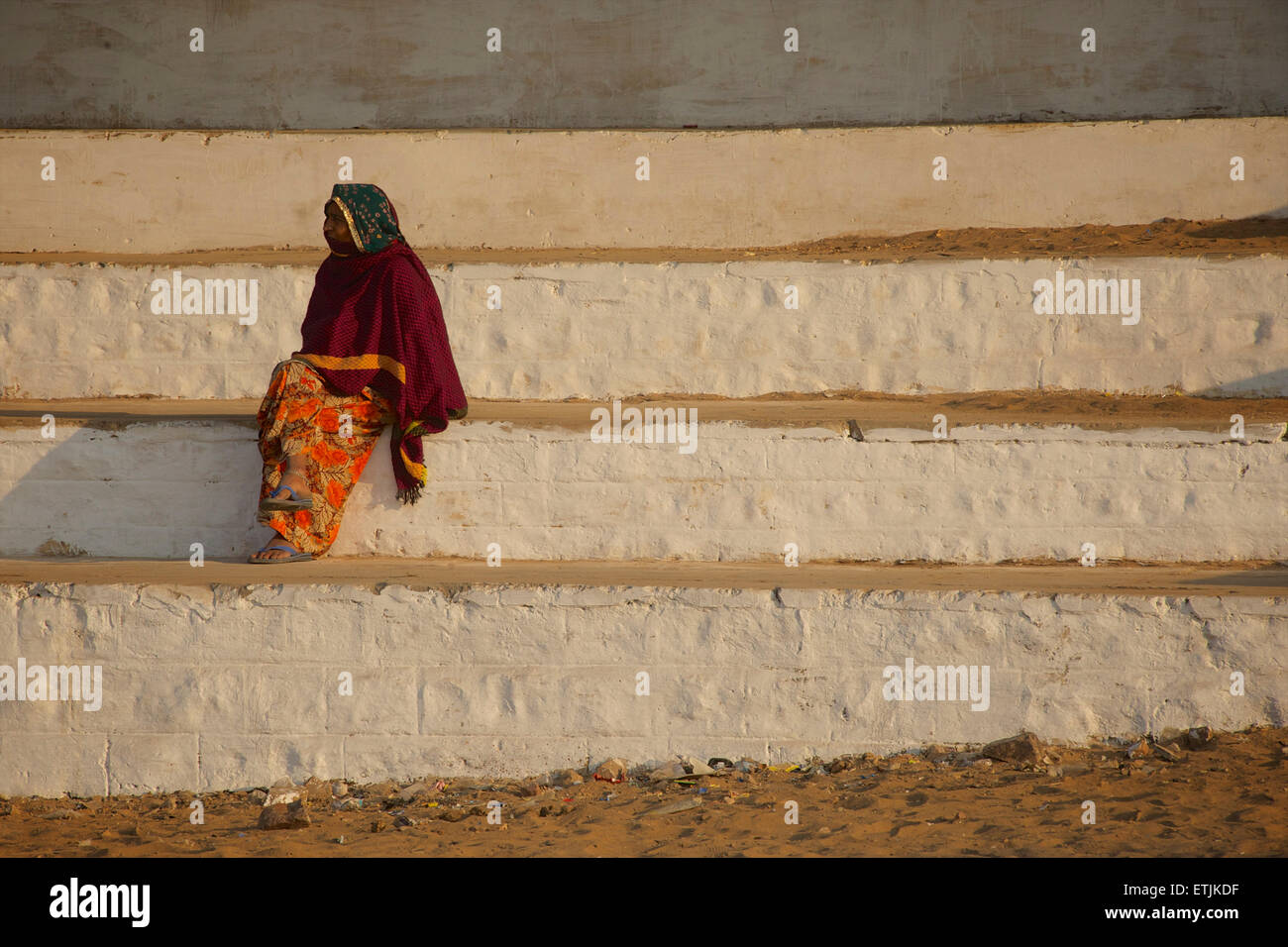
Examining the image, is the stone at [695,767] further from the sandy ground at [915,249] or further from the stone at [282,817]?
the sandy ground at [915,249]

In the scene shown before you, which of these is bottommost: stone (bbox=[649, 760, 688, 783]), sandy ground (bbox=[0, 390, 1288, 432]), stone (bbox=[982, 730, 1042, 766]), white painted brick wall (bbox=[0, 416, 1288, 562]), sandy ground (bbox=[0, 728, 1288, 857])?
→ sandy ground (bbox=[0, 728, 1288, 857])

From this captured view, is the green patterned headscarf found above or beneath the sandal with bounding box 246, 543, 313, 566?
above

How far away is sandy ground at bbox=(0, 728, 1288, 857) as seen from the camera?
10.4ft

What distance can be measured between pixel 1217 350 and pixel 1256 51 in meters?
3.27

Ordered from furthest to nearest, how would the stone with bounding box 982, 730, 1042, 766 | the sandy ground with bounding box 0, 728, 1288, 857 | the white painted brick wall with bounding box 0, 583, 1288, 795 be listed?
the white painted brick wall with bounding box 0, 583, 1288, 795
the stone with bounding box 982, 730, 1042, 766
the sandy ground with bounding box 0, 728, 1288, 857

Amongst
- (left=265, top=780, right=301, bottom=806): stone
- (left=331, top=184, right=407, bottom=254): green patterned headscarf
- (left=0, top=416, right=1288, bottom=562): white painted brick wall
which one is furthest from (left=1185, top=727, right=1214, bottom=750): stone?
(left=331, top=184, right=407, bottom=254): green patterned headscarf

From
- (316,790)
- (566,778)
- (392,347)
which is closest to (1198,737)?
(566,778)

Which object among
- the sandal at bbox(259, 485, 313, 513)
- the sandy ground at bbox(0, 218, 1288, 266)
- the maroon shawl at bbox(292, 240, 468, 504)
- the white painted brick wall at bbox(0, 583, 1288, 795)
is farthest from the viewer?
the sandy ground at bbox(0, 218, 1288, 266)

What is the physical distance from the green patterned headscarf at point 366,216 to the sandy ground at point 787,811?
7.28 ft

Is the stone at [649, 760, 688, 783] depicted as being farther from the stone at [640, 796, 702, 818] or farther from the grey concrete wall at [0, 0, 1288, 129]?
the grey concrete wall at [0, 0, 1288, 129]

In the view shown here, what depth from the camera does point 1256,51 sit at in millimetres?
7164

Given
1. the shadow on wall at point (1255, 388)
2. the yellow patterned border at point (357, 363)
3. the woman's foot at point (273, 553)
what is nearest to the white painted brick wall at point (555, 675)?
the woman's foot at point (273, 553)

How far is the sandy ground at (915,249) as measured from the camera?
586 centimetres

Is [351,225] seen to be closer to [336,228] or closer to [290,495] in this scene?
[336,228]
